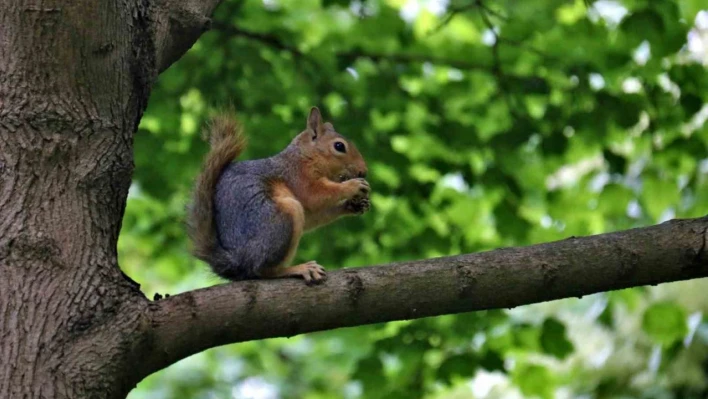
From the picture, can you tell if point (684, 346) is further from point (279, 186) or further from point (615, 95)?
point (279, 186)

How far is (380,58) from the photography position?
5.19m

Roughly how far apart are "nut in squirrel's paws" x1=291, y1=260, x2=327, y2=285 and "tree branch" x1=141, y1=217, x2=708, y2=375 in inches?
1.4

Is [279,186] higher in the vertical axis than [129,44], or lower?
higher

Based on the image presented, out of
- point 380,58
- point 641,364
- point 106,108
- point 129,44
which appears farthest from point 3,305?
point 641,364

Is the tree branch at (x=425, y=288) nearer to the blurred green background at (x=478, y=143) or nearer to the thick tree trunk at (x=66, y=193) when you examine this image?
the thick tree trunk at (x=66, y=193)

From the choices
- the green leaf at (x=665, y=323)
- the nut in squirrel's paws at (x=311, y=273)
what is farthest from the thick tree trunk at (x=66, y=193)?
the green leaf at (x=665, y=323)

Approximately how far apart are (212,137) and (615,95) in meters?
2.70

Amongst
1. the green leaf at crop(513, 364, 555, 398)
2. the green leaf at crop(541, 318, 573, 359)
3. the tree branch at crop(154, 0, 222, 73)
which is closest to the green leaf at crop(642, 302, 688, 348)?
the green leaf at crop(541, 318, 573, 359)

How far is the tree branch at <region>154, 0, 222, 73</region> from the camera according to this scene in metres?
2.60

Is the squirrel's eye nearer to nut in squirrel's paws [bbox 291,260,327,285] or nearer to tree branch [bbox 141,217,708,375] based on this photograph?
nut in squirrel's paws [bbox 291,260,327,285]

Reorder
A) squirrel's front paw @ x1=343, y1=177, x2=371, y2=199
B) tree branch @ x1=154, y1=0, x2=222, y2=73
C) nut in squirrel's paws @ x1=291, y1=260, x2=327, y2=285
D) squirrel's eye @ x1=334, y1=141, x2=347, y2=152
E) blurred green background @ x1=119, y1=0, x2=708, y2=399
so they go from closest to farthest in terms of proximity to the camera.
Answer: nut in squirrel's paws @ x1=291, y1=260, x2=327, y2=285 < tree branch @ x1=154, y1=0, x2=222, y2=73 < squirrel's front paw @ x1=343, y1=177, x2=371, y2=199 < squirrel's eye @ x1=334, y1=141, x2=347, y2=152 < blurred green background @ x1=119, y1=0, x2=708, y2=399

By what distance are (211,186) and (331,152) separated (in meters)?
0.77

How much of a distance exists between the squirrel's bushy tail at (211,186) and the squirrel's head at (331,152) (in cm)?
53

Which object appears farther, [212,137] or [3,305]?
[212,137]
